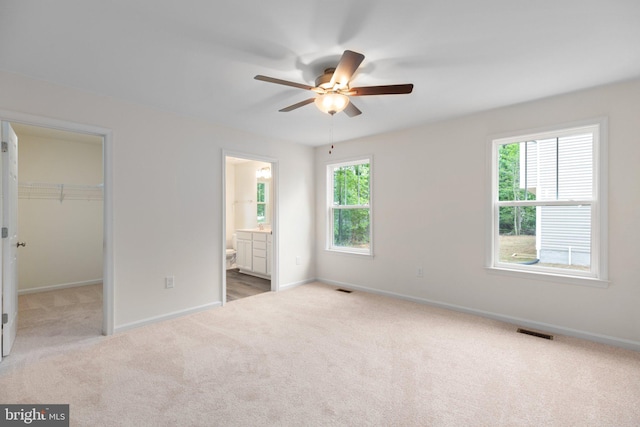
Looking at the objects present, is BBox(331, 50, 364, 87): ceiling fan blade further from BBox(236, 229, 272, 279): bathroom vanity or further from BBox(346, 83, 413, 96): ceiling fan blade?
BBox(236, 229, 272, 279): bathroom vanity

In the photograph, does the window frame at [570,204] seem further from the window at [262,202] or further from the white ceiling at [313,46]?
the window at [262,202]

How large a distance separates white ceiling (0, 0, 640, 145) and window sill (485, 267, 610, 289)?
6.04ft

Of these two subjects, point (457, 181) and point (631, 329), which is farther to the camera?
point (457, 181)

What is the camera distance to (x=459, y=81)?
2.69m

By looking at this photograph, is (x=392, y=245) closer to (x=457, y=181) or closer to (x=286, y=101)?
(x=457, y=181)

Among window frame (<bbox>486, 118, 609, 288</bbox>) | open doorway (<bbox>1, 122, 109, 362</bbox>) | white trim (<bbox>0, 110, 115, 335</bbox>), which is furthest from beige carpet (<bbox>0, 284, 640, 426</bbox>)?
open doorway (<bbox>1, 122, 109, 362</bbox>)

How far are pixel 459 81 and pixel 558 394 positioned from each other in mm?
2527

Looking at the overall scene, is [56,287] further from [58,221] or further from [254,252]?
[254,252]

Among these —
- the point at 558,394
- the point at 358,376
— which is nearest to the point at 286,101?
the point at 358,376

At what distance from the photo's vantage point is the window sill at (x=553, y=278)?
2.87 m

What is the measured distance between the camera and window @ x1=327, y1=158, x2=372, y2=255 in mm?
4812

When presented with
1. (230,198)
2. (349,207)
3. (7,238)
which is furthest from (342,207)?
(7,238)

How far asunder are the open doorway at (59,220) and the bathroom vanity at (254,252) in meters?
2.38

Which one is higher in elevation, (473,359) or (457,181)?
(457,181)
